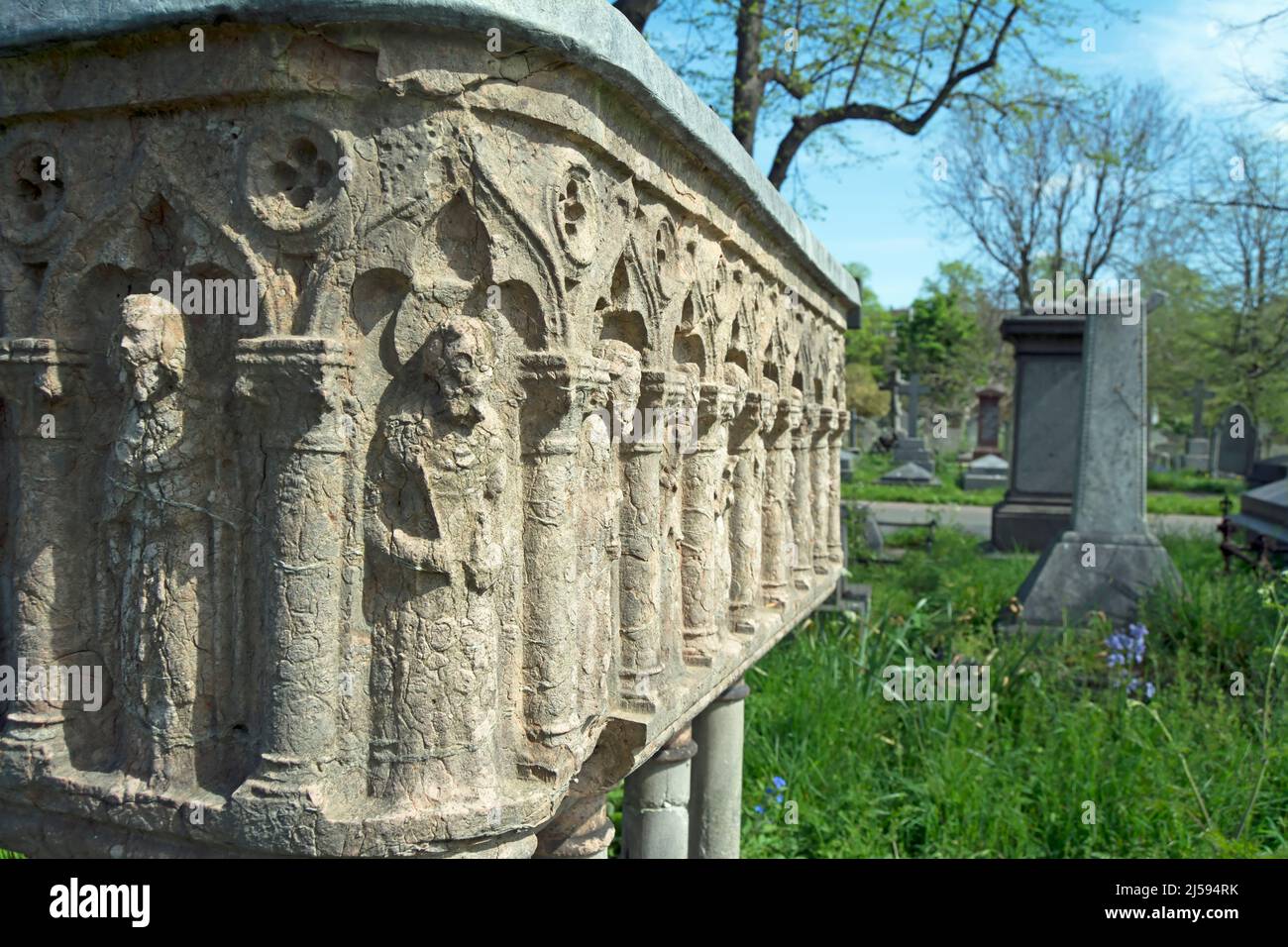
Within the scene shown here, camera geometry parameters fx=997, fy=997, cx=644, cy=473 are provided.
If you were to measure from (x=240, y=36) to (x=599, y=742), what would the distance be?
176cm

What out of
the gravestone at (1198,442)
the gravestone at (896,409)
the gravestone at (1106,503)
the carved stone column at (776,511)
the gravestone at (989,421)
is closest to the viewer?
the carved stone column at (776,511)

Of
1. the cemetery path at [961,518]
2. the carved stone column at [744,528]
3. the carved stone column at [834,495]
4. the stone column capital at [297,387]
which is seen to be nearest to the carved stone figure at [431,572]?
the stone column capital at [297,387]

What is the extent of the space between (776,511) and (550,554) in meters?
1.97

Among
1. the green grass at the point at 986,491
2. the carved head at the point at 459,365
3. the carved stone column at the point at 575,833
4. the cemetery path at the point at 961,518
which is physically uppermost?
the carved head at the point at 459,365

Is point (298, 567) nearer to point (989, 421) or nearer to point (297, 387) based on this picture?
point (297, 387)

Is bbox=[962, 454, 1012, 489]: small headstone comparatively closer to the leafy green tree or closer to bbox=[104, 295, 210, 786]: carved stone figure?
the leafy green tree

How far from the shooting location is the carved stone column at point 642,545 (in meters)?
2.56

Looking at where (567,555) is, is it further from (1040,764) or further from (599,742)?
(1040,764)

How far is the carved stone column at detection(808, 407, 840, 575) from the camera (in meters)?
4.90

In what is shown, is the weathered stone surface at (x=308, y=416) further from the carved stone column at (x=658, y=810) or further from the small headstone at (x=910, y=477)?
the small headstone at (x=910, y=477)

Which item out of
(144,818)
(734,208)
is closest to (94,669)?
(144,818)

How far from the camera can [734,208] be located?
3123 millimetres

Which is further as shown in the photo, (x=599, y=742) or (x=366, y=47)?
(x=599, y=742)

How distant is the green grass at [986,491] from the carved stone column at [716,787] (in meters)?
11.6
